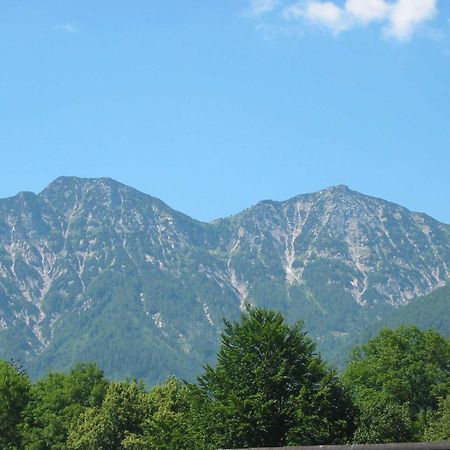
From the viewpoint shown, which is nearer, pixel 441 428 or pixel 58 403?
pixel 441 428

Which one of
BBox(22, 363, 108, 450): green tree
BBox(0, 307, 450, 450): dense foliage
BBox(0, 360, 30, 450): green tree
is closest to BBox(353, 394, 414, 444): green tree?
BBox(0, 307, 450, 450): dense foliage

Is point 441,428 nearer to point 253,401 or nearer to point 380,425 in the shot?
point 380,425

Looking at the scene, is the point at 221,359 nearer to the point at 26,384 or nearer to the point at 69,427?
the point at 69,427

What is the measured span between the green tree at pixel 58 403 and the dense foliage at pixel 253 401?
109 mm

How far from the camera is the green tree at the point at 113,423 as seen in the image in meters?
85.5

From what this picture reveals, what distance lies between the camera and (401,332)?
11706 cm

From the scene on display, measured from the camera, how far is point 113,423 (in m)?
86.2

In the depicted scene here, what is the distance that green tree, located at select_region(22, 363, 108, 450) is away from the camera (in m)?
95.4

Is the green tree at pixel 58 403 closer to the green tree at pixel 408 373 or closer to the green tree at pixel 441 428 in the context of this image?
the green tree at pixel 408 373

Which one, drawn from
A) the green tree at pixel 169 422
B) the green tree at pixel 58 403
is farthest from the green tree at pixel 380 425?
the green tree at pixel 58 403

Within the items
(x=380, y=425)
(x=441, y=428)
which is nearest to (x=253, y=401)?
(x=380, y=425)

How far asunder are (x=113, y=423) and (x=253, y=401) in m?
28.2

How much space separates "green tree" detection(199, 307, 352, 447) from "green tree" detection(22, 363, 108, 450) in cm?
3313

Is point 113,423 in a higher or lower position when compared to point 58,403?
lower
